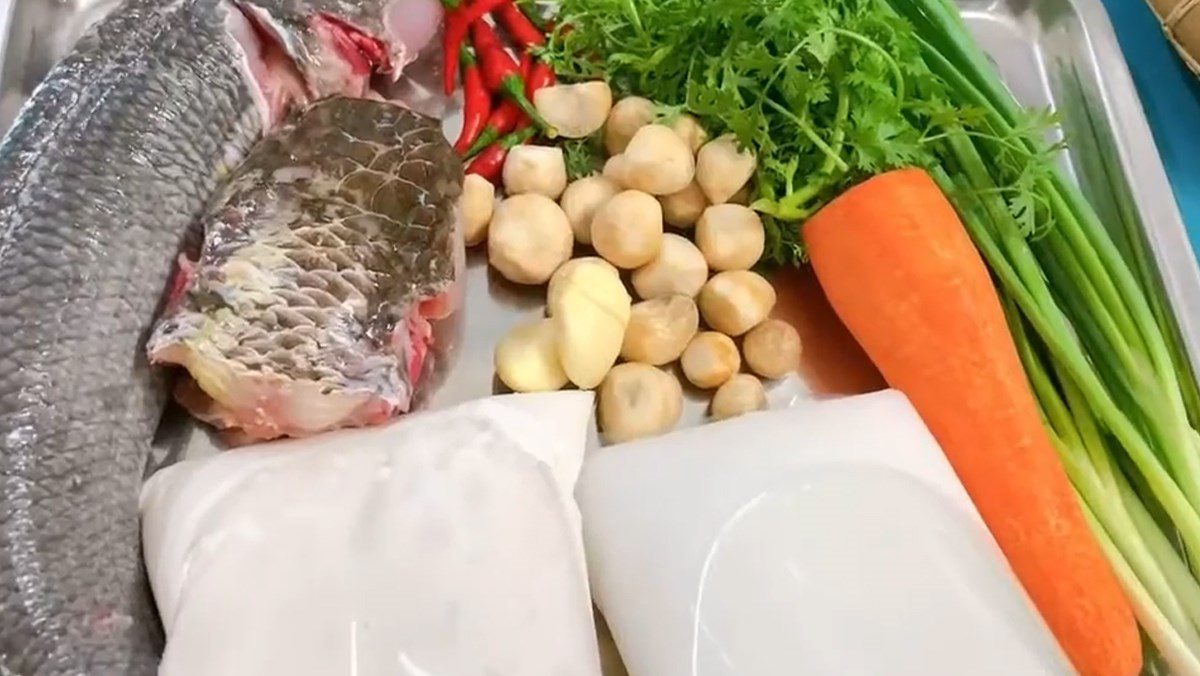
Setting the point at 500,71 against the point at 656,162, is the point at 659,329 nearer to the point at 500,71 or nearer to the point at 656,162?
the point at 656,162

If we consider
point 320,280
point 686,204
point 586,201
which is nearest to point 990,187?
point 686,204

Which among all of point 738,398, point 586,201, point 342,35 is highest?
point 342,35

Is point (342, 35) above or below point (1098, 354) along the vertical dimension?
above

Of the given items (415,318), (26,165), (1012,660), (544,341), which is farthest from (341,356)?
(1012,660)

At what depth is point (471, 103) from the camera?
1389 millimetres

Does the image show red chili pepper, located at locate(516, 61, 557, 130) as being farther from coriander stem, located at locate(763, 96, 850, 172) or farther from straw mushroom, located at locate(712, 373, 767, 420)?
straw mushroom, located at locate(712, 373, 767, 420)

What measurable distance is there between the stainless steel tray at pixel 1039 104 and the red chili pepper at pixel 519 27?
0.13 metres

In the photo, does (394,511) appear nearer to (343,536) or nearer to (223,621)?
(343,536)

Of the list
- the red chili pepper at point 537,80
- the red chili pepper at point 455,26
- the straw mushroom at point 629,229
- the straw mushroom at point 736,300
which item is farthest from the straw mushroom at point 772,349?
the red chili pepper at point 455,26

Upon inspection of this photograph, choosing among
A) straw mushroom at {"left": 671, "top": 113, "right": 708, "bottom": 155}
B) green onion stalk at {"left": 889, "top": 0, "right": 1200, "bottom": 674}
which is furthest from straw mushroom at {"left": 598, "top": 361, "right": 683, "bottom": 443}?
green onion stalk at {"left": 889, "top": 0, "right": 1200, "bottom": 674}

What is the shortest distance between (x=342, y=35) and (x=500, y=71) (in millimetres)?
186

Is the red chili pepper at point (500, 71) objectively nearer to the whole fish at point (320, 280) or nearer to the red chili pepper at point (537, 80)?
the red chili pepper at point (537, 80)

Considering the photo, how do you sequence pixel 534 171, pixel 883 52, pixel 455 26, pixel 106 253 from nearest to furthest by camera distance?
pixel 106 253 < pixel 883 52 < pixel 534 171 < pixel 455 26

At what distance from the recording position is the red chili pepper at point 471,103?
4.50 feet
